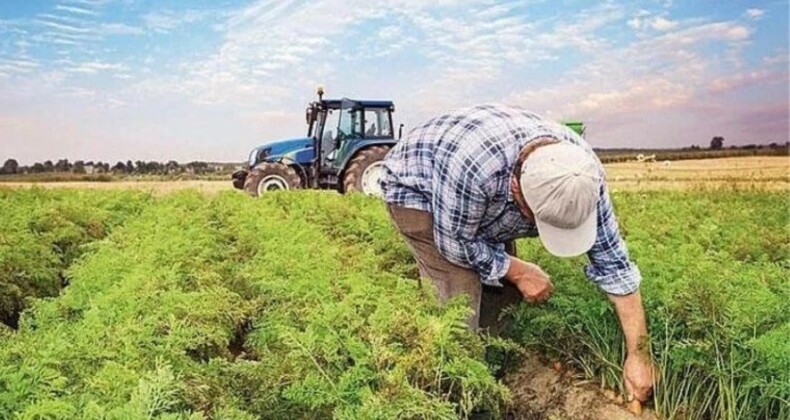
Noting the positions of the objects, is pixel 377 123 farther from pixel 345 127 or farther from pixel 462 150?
pixel 462 150

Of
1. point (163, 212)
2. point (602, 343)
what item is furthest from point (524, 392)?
point (163, 212)

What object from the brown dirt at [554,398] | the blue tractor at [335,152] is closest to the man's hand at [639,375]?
the brown dirt at [554,398]

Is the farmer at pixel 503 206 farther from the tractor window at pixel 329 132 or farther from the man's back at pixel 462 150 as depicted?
the tractor window at pixel 329 132

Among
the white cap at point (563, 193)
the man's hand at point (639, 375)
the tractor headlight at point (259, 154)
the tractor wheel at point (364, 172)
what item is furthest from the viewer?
the tractor headlight at point (259, 154)

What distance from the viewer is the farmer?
3.63 metres

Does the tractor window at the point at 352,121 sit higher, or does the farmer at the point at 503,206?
the tractor window at the point at 352,121

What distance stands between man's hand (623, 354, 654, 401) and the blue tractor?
11.3 m

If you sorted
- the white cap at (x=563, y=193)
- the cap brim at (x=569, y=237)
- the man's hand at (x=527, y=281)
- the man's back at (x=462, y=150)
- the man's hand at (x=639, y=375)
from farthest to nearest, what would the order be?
the man's hand at (x=527, y=281) < the man's hand at (x=639, y=375) < the man's back at (x=462, y=150) < the cap brim at (x=569, y=237) < the white cap at (x=563, y=193)

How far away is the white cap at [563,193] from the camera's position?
354cm

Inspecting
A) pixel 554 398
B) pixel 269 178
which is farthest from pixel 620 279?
pixel 269 178

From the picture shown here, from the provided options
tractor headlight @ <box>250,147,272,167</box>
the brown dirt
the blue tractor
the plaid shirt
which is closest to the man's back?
the plaid shirt

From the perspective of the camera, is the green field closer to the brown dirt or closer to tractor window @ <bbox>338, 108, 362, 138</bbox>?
the brown dirt

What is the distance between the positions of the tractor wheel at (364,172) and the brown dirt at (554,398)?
35.1 ft

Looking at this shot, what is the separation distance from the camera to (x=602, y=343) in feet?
15.4
